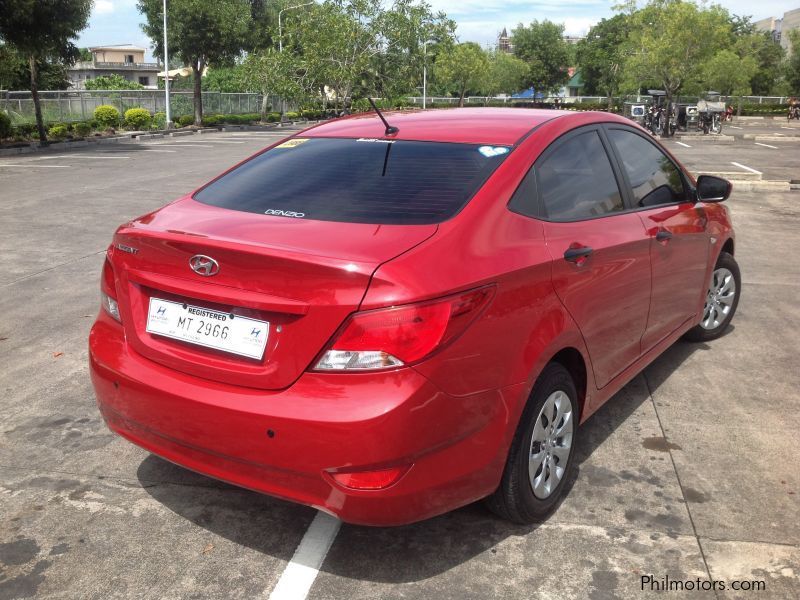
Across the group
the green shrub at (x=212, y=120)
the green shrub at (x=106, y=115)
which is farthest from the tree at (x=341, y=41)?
the green shrub at (x=106, y=115)

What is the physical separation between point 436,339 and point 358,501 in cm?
60

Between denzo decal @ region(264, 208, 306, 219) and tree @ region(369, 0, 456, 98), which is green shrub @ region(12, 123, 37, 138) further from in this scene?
denzo decal @ region(264, 208, 306, 219)

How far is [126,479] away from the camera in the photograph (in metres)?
3.65

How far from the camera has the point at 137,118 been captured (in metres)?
37.0

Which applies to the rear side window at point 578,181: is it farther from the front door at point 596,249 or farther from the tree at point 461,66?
the tree at point 461,66

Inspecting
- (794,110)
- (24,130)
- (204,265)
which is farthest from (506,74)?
(204,265)

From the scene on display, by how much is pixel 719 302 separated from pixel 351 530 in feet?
11.9

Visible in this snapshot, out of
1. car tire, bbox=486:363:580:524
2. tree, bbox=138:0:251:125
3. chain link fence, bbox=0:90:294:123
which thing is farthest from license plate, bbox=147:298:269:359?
tree, bbox=138:0:251:125

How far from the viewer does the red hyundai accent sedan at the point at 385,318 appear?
8.33 ft

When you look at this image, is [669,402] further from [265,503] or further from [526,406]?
[265,503]

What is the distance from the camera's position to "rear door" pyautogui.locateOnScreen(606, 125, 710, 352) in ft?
13.5

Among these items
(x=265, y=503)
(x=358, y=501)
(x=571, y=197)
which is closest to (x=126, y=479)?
(x=265, y=503)

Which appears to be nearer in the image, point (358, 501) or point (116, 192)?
point (358, 501)

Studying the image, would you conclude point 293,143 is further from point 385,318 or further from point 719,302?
point 719,302
